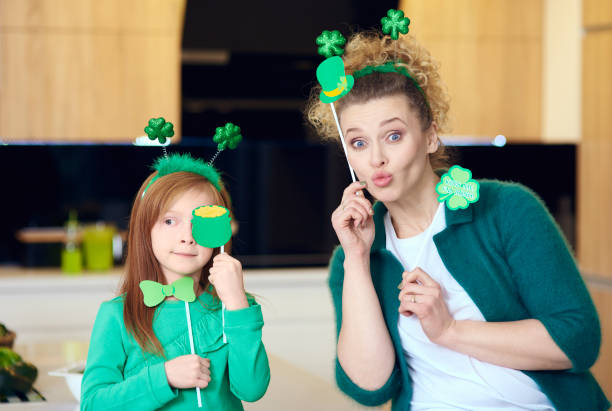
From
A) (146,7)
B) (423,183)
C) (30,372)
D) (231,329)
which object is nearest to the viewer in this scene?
(231,329)

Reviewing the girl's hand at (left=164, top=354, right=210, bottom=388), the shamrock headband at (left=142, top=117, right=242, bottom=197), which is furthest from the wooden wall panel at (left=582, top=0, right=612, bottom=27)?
the girl's hand at (left=164, top=354, right=210, bottom=388)

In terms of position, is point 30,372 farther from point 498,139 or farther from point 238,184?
point 498,139

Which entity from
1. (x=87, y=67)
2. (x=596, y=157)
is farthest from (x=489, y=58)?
(x=87, y=67)

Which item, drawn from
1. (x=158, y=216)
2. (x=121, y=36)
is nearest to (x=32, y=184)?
(x=121, y=36)

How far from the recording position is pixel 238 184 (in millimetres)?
3584

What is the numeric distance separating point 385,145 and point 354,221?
148mm

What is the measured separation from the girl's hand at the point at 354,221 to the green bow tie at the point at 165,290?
281mm

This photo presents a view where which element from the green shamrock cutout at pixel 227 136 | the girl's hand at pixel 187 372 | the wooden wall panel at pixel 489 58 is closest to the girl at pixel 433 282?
the green shamrock cutout at pixel 227 136

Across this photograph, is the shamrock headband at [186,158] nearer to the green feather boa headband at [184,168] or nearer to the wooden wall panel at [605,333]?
the green feather boa headband at [184,168]

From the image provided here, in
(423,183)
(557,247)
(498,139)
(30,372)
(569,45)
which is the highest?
(569,45)

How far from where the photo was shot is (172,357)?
1123 mm

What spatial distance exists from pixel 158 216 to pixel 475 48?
267cm

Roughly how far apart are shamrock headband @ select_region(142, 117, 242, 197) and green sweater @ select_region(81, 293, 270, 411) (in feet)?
0.69

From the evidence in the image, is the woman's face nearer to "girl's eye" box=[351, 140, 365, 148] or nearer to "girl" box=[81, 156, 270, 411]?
"girl's eye" box=[351, 140, 365, 148]
